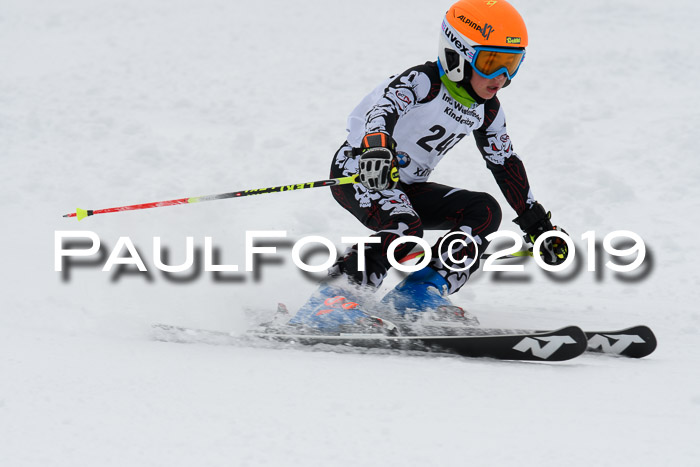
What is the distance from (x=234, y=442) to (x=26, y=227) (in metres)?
4.97

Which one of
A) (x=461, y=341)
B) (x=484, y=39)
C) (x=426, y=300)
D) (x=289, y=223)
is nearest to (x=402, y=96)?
(x=484, y=39)

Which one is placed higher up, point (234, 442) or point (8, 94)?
point (8, 94)

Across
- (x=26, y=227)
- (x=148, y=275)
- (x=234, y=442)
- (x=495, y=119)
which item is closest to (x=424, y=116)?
(x=495, y=119)

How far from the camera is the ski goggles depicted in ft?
12.8

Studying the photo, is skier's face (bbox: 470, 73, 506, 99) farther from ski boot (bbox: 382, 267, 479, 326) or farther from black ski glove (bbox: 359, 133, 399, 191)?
ski boot (bbox: 382, 267, 479, 326)

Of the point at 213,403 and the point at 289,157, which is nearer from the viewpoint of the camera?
the point at 213,403

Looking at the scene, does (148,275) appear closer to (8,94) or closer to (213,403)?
(213,403)

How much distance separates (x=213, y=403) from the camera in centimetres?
253

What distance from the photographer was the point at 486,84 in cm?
409

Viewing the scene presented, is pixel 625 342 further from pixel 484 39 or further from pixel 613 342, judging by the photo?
pixel 484 39

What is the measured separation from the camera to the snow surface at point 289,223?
2.34m

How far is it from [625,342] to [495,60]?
1.52 meters

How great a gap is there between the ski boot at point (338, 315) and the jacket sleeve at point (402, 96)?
0.84 meters

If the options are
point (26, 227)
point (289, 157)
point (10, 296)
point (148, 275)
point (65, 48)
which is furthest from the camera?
point (65, 48)
